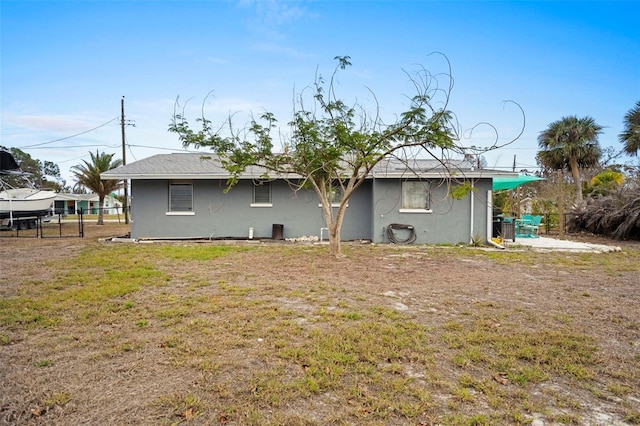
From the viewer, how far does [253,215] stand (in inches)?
557

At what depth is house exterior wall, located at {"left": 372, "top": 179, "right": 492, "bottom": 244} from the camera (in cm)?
1320

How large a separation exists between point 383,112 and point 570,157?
2401 centimetres

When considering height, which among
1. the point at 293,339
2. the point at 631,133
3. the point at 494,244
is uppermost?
the point at 631,133

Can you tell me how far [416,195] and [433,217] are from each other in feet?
3.31

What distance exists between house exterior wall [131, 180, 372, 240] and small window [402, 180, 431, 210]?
1437 mm

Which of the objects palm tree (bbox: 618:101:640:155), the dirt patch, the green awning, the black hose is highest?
palm tree (bbox: 618:101:640:155)

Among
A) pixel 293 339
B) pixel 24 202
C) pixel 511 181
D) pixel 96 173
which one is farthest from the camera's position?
pixel 96 173

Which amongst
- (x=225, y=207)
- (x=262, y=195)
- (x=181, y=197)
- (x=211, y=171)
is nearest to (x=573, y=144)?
(x=262, y=195)

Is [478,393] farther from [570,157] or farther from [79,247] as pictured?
[570,157]

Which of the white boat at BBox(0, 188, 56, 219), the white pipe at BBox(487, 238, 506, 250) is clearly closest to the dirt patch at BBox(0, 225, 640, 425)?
the white pipe at BBox(487, 238, 506, 250)

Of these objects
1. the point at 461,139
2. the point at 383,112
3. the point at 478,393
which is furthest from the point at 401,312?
the point at 383,112

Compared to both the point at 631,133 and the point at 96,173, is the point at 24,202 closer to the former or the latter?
the point at 96,173

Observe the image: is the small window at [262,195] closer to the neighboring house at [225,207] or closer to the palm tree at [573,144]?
the neighboring house at [225,207]

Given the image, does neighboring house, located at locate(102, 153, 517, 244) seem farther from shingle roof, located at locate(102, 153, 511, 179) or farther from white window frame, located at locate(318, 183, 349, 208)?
white window frame, located at locate(318, 183, 349, 208)
